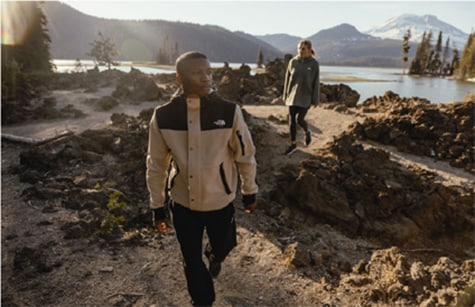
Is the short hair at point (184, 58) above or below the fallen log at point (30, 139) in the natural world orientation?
above

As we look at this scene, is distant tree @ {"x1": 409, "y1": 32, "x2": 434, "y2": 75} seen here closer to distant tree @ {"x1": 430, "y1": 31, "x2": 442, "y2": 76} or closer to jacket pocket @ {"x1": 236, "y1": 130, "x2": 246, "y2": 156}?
distant tree @ {"x1": 430, "y1": 31, "x2": 442, "y2": 76}

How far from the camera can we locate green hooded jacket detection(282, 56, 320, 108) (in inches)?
285

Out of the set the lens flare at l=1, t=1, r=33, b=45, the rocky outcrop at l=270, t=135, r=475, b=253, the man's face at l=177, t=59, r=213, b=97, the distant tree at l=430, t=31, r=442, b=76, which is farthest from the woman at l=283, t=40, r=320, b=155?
the distant tree at l=430, t=31, r=442, b=76

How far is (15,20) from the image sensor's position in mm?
35281

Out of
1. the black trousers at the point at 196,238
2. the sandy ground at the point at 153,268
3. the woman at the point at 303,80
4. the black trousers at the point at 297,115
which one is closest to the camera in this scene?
the black trousers at the point at 196,238

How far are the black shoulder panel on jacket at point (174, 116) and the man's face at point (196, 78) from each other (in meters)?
0.13

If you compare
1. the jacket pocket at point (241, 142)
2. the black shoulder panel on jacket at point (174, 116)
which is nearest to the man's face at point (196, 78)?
the black shoulder panel on jacket at point (174, 116)

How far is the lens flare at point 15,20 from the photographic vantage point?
3416 centimetres

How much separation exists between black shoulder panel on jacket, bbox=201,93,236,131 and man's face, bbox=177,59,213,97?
0.09 m

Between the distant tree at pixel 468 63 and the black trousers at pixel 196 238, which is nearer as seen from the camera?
the black trousers at pixel 196 238

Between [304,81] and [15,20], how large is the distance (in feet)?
130

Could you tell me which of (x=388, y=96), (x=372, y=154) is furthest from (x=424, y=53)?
(x=372, y=154)

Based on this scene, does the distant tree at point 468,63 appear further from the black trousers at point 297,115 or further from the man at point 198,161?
the man at point 198,161

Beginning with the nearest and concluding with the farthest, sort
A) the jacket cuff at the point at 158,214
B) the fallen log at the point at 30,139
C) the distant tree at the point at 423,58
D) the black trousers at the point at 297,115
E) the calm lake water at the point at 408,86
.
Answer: the jacket cuff at the point at 158,214 < the black trousers at the point at 297,115 < the fallen log at the point at 30,139 < the calm lake water at the point at 408,86 < the distant tree at the point at 423,58
